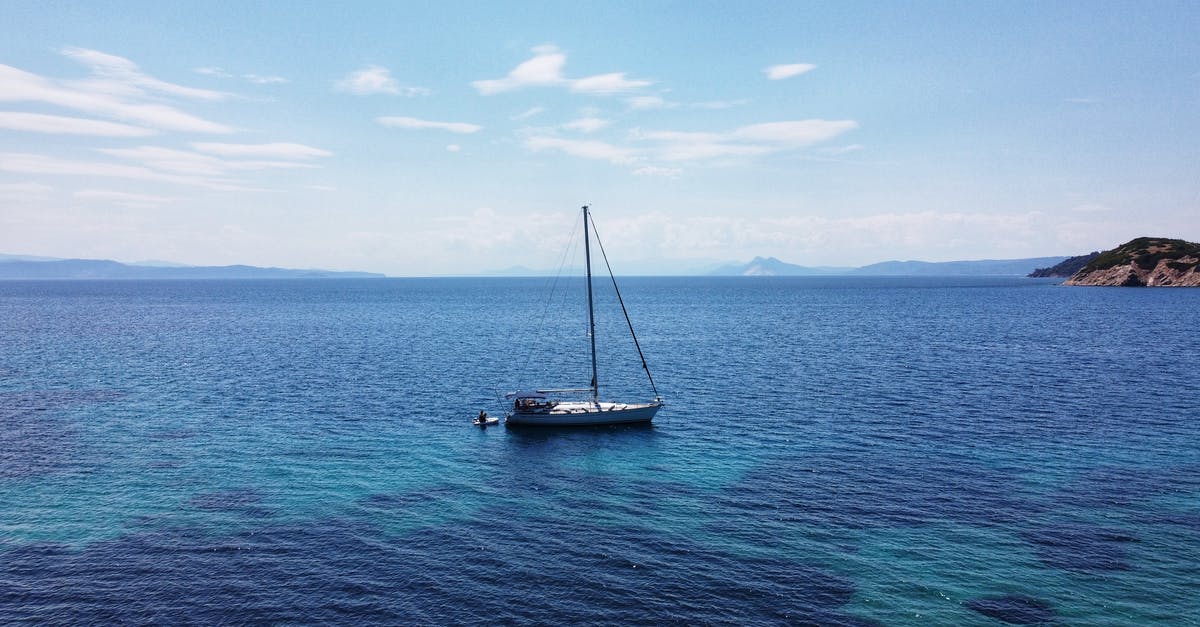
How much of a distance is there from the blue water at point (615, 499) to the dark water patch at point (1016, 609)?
131mm

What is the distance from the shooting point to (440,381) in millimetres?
91188

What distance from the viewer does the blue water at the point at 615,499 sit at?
108 ft

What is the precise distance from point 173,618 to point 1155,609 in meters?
46.1

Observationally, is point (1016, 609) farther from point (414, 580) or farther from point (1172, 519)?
point (414, 580)

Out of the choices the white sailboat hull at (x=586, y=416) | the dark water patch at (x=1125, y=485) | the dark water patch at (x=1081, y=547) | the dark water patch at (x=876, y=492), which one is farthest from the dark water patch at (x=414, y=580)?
the white sailboat hull at (x=586, y=416)

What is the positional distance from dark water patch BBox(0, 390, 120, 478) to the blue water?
0.37 meters

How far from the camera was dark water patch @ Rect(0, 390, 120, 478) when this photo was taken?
52725 mm

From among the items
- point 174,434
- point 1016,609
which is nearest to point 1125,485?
point 1016,609

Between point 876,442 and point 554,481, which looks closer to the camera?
point 554,481

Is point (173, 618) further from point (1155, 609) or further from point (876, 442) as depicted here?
point (876, 442)

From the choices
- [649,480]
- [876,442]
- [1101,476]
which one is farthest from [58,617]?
[1101,476]

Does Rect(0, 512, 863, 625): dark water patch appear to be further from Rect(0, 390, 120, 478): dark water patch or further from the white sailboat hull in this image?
the white sailboat hull

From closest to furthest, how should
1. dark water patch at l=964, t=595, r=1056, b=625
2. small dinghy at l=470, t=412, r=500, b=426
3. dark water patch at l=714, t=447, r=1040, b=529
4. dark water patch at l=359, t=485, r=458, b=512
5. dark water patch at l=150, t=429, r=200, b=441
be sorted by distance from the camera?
dark water patch at l=964, t=595, r=1056, b=625, dark water patch at l=714, t=447, r=1040, b=529, dark water patch at l=359, t=485, r=458, b=512, dark water patch at l=150, t=429, r=200, b=441, small dinghy at l=470, t=412, r=500, b=426

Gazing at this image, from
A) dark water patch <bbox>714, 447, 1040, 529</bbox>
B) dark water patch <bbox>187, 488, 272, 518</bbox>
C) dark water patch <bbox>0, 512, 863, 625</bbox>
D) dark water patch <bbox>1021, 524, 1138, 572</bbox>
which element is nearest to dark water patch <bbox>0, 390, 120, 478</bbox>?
dark water patch <bbox>187, 488, 272, 518</bbox>
